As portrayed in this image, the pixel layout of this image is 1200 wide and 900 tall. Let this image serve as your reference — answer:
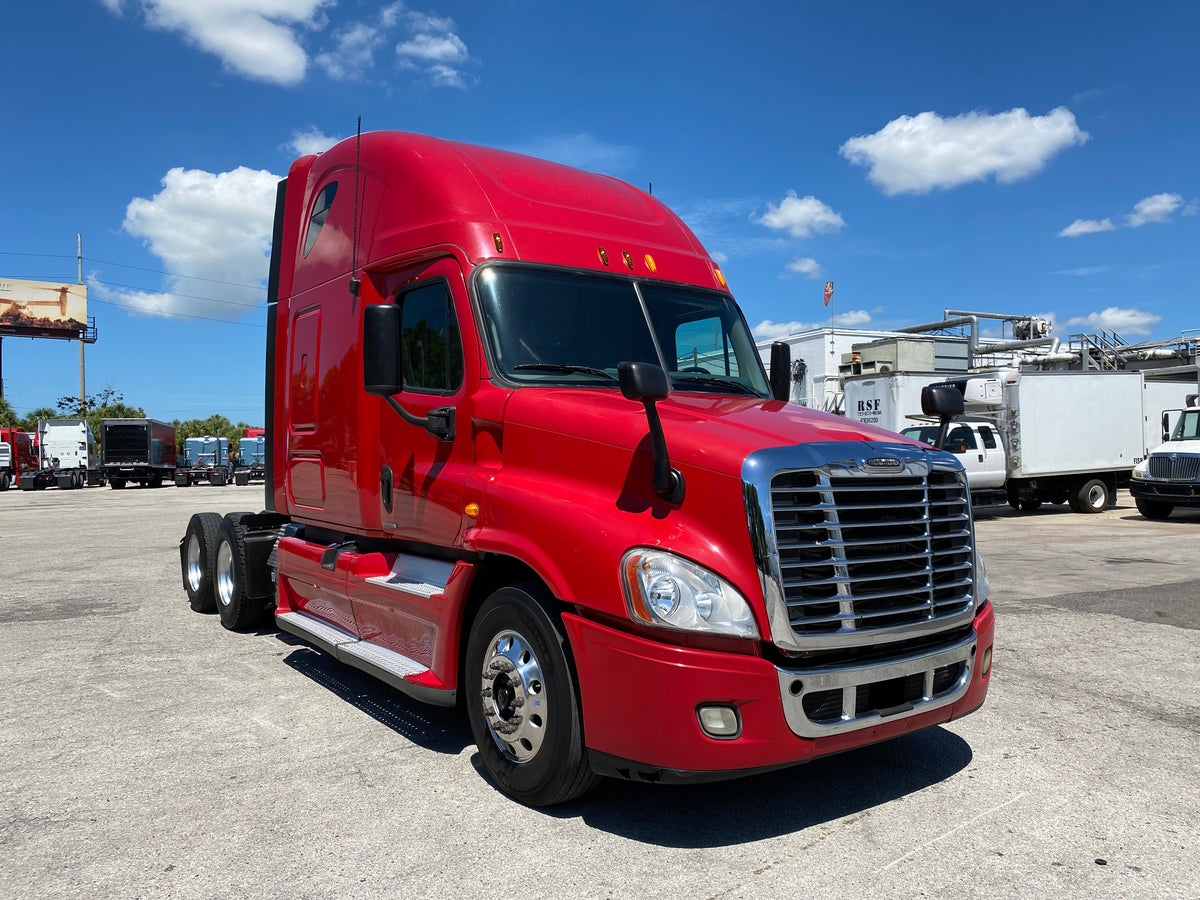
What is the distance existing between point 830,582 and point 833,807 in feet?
3.79

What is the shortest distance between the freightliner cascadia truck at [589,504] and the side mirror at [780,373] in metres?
0.02

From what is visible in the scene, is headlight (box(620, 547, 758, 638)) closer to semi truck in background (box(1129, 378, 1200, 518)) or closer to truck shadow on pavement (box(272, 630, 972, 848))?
truck shadow on pavement (box(272, 630, 972, 848))

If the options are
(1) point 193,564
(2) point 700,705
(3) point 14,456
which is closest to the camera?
(2) point 700,705

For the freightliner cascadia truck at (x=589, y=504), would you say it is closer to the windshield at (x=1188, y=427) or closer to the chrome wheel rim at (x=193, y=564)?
the chrome wheel rim at (x=193, y=564)

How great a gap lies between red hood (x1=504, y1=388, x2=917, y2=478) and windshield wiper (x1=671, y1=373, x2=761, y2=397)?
0.26 metres

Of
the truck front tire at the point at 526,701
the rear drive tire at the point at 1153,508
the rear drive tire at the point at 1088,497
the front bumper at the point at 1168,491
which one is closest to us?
the truck front tire at the point at 526,701

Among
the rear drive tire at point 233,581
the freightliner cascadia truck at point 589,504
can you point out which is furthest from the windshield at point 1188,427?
the rear drive tire at point 233,581

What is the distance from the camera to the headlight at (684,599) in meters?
3.26

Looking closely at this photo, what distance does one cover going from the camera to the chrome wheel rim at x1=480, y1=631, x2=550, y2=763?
3.77 meters

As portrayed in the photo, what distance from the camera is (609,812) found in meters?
3.78

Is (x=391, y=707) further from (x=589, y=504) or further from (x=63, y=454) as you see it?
(x=63, y=454)

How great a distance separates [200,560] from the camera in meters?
8.39

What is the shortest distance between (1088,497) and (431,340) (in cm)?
2103

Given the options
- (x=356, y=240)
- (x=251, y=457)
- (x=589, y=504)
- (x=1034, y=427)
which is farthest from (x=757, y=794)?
(x=251, y=457)
